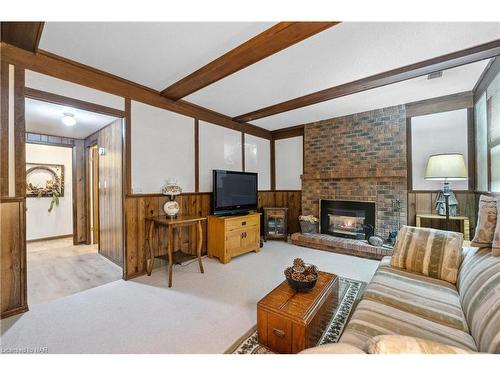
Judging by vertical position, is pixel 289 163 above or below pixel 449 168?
above

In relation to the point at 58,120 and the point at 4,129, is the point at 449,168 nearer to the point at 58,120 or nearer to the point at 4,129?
the point at 4,129

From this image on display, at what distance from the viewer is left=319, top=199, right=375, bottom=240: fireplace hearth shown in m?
3.74

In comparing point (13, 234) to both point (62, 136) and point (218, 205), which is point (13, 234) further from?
point (62, 136)

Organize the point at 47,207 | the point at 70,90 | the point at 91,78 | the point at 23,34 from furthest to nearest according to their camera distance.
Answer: the point at 47,207
the point at 91,78
the point at 70,90
the point at 23,34

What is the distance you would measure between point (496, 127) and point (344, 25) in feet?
6.74

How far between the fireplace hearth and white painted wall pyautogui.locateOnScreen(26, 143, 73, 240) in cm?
570

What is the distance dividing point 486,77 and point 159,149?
13.9ft

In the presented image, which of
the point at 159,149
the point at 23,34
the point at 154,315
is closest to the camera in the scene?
the point at 23,34

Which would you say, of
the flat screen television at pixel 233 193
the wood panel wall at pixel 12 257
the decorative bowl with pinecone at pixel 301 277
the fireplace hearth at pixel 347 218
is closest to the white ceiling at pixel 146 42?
the wood panel wall at pixel 12 257

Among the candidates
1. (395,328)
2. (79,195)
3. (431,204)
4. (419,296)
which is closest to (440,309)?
Result: (419,296)

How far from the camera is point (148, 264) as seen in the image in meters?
2.71

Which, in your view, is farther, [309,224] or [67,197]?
[67,197]

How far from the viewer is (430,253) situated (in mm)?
1776

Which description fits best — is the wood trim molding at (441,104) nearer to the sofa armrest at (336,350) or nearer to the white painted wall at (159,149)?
the white painted wall at (159,149)
